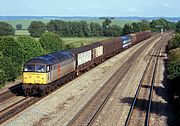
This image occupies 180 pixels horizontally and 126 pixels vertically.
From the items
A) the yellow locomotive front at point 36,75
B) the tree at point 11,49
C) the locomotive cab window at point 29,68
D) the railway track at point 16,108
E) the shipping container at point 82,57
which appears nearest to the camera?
the railway track at point 16,108

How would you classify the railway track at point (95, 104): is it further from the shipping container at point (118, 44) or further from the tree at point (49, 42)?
the tree at point (49, 42)

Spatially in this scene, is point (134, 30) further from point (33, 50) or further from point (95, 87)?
point (95, 87)

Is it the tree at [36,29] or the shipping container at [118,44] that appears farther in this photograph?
the tree at [36,29]

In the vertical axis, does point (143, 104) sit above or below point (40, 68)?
below

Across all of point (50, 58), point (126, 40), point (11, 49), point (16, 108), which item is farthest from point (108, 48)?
point (16, 108)

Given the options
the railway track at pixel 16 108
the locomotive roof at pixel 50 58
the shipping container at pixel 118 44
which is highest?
the locomotive roof at pixel 50 58

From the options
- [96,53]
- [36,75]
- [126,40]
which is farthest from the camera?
[126,40]

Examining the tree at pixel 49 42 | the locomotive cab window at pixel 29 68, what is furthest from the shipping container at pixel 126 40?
the locomotive cab window at pixel 29 68

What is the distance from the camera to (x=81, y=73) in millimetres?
39875

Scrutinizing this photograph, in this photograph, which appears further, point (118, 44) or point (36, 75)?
point (118, 44)

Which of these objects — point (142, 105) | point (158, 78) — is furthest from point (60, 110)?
point (158, 78)

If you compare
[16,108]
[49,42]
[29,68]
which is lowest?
[16,108]

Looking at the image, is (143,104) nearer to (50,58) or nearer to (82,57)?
(50,58)

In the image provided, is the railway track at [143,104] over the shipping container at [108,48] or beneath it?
beneath
